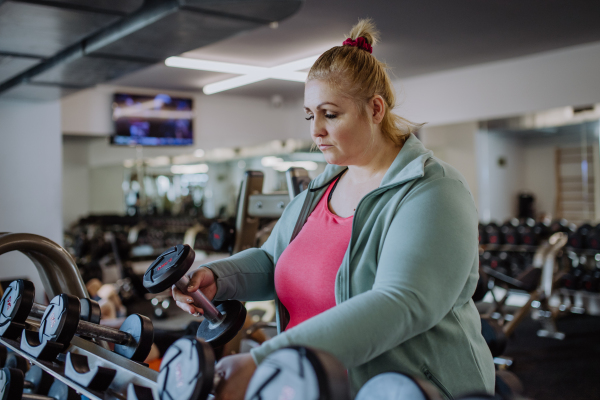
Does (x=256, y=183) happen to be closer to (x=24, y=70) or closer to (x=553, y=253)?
(x=24, y=70)

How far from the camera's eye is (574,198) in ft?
20.2

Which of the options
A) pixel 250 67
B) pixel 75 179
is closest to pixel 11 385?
pixel 250 67

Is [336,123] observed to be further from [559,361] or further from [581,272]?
[581,272]

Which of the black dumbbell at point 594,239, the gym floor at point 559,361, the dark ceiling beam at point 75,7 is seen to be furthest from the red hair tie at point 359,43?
the black dumbbell at point 594,239

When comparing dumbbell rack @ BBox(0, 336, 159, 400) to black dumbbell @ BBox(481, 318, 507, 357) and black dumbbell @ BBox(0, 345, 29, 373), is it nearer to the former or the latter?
black dumbbell @ BBox(0, 345, 29, 373)

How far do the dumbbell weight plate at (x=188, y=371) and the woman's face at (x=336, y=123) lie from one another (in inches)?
22.0

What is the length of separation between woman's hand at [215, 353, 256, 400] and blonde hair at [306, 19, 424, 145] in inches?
23.9

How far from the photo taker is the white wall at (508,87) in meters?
5.55

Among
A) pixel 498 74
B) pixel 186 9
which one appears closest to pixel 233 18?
pixel 186 9

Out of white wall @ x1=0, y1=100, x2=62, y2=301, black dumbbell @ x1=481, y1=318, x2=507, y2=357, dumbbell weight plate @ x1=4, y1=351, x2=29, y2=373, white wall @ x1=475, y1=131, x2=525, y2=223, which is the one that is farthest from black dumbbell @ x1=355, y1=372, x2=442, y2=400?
white wall @ x1=475, y1=131, x2=525, y2=223

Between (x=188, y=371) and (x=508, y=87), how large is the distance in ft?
20.4

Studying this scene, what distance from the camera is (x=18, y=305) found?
46.3 inches

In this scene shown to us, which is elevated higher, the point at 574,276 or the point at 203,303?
the point at 203,303

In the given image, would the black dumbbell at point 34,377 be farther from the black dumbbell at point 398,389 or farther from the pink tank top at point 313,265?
the black dumbbell at point 398,389
